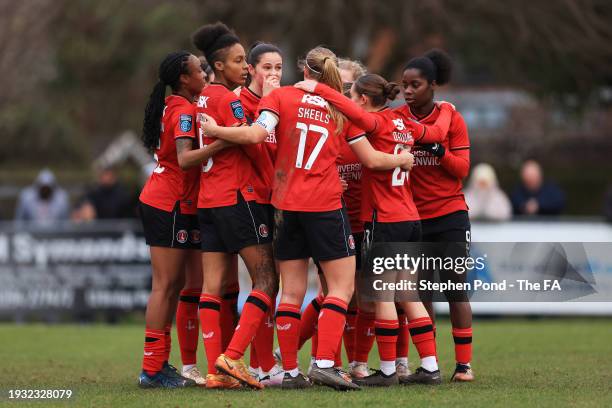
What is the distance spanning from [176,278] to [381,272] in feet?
5.19

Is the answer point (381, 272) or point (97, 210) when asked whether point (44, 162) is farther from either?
point (381, 272)

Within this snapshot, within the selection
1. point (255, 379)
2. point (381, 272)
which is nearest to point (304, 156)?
point (381, 272)

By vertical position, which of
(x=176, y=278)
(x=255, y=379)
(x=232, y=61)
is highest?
(x=232, y=61)

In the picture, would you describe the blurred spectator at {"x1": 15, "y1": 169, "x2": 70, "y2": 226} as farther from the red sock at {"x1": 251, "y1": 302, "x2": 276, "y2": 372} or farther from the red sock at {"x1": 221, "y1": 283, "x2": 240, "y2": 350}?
the red sock at {"x1": 251, "y1": 302, "x2": 276, "y2": 372}

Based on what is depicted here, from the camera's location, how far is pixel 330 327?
8.14 meters

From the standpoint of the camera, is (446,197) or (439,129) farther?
(446,197)

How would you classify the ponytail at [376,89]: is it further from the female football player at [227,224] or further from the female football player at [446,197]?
the female football player at [227,224]

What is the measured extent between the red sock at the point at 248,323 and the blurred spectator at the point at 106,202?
33.6ft


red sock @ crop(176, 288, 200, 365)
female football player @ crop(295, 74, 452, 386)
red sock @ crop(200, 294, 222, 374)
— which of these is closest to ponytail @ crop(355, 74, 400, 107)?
female football player @ crop(295, 74, 452, 386)

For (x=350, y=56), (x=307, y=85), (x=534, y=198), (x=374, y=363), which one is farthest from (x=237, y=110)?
(x=350, y=56)

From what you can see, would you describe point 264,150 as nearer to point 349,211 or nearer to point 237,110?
point 237,110

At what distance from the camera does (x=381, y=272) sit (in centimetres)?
853

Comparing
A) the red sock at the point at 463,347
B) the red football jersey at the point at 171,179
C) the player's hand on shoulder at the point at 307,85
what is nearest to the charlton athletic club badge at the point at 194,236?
the red football jersey at the point at 171,179

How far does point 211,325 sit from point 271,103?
1.69 m
